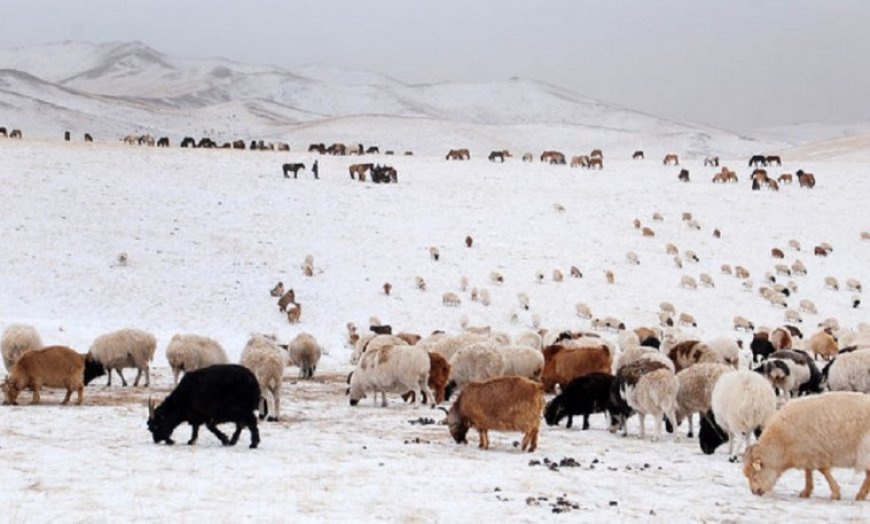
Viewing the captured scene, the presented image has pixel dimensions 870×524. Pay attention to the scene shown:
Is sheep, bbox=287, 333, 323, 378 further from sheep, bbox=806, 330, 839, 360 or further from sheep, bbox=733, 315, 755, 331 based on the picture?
sheep, bbox=733, 315, 755, 331

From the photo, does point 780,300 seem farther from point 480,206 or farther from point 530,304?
point 480,206

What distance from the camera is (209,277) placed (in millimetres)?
34781

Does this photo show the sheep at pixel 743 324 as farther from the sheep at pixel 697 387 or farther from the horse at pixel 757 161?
the horse at pixel 757 161

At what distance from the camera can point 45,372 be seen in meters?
15.1

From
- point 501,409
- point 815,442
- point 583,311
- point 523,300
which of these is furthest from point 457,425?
point 523,300

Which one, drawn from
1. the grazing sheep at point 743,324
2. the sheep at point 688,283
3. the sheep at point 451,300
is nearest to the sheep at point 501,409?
the sheep at point 451,300

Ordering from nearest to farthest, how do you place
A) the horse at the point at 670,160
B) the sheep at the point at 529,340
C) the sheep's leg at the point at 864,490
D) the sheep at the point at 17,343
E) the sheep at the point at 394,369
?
the sheep's leg at the point at 864,490, the sheep at the point at 394,369, the sheep at the point at 17,343, the sheep at the point at 529,340, the horse at the point at 670,160

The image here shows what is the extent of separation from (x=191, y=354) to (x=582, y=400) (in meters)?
7.81

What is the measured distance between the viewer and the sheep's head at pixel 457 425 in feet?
42.1

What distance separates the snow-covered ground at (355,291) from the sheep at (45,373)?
1.73ft

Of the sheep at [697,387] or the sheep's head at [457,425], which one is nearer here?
the sheep's head at [457,425]

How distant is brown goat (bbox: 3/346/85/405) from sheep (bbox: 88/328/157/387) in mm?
3608

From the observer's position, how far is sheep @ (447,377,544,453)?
487 inches

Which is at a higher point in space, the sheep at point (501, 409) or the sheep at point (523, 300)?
the sheep at point (523, 300)
